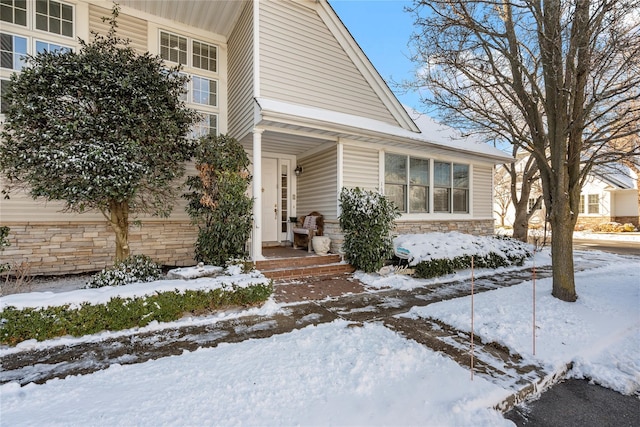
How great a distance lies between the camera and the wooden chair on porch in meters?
7.73

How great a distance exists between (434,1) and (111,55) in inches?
221

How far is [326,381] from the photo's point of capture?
8.50 feet

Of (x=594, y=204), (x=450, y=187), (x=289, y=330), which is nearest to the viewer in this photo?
(x=289, y=330)

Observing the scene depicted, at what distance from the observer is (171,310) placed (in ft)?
13.1

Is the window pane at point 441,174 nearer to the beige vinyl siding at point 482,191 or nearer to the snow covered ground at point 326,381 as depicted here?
the beige vinyl siding at point 482,191

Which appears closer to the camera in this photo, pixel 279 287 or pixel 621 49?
pixel 621 49

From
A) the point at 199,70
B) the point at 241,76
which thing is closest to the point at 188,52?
the point at 199,70

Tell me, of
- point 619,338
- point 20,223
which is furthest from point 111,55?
point 619,338

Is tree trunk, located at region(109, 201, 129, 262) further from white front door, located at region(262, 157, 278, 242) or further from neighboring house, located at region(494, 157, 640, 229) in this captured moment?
neighboring house, located at region(494, 157, 640, 229)

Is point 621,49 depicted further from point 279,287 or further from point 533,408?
point 279,287

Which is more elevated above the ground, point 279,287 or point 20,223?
point 20,223

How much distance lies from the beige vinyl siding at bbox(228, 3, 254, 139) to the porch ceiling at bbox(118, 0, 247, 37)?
0.24 m

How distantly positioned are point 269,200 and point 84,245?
14.5ft

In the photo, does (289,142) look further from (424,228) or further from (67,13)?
(67,13)
